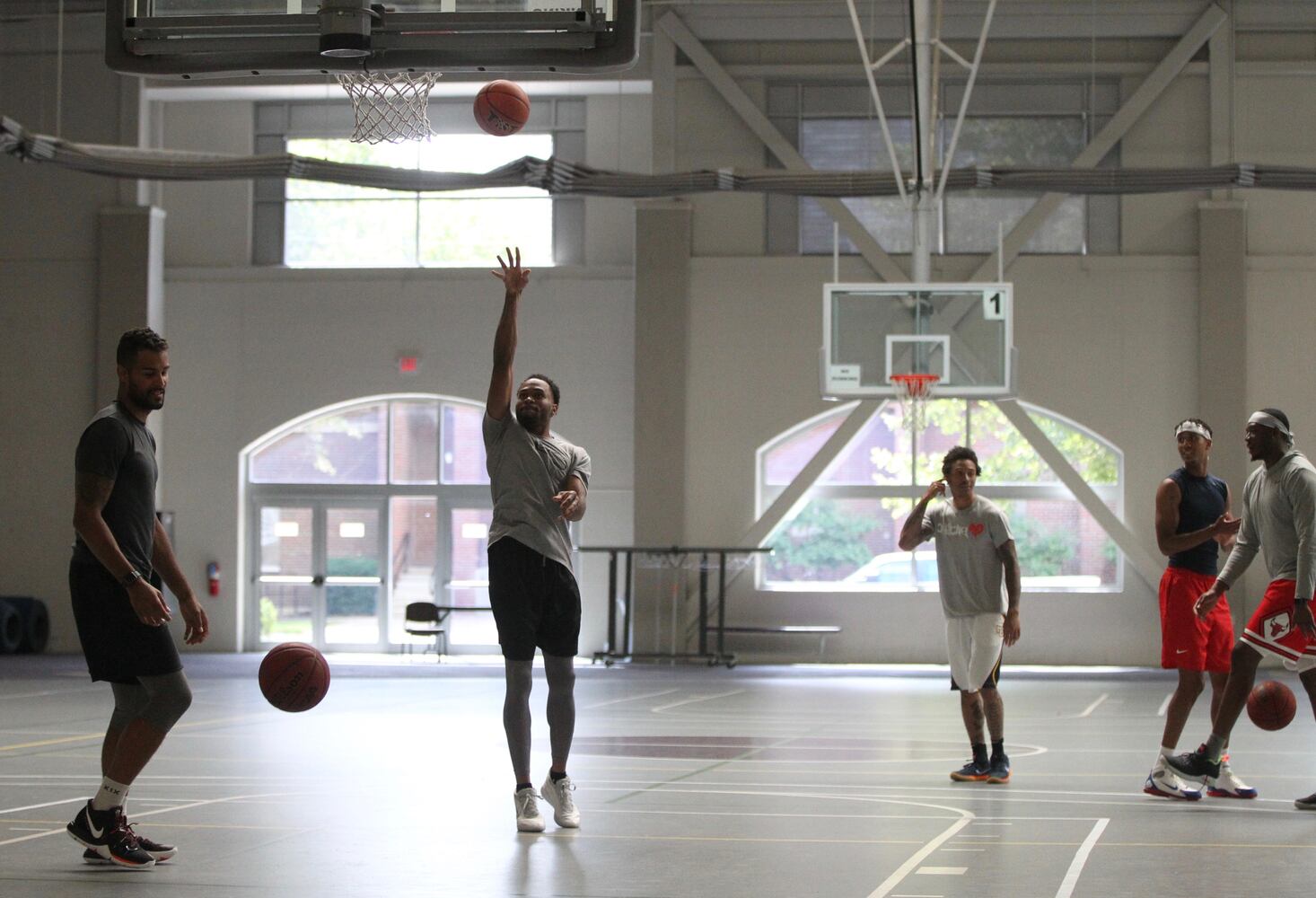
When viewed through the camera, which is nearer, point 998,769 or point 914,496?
point 998,769

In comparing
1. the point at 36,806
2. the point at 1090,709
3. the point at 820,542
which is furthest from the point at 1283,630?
the point at 820,542

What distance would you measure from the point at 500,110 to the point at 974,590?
3.74 m

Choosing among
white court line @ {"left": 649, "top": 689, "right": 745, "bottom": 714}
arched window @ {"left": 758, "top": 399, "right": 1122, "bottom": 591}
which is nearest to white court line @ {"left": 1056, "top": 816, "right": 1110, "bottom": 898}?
white court line @ {"left": 649, "top": 689, "right": 745, "bottom": 714}

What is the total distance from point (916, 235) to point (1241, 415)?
6.35m

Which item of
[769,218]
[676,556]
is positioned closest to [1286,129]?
[769,218]

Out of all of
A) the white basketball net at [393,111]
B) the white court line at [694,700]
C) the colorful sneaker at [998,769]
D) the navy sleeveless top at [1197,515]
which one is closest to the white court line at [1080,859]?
the colorful sneaker at [998,769]

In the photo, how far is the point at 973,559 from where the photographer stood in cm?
855

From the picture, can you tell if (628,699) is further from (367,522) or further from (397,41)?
(367,522)

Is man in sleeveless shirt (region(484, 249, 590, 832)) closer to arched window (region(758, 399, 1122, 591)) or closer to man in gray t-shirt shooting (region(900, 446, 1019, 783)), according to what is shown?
man in gray t-shirt shooting (region(900, 446, 1019, 783))

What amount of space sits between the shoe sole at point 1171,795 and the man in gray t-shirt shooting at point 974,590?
925mm

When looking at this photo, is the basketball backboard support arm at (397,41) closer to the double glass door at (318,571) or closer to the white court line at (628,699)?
the white court line at (628,699)

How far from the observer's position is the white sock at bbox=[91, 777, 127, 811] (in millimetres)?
5398

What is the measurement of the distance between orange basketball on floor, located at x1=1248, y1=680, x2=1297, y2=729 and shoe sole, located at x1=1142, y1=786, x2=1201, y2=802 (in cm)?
80

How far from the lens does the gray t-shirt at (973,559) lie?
27.9 feet
